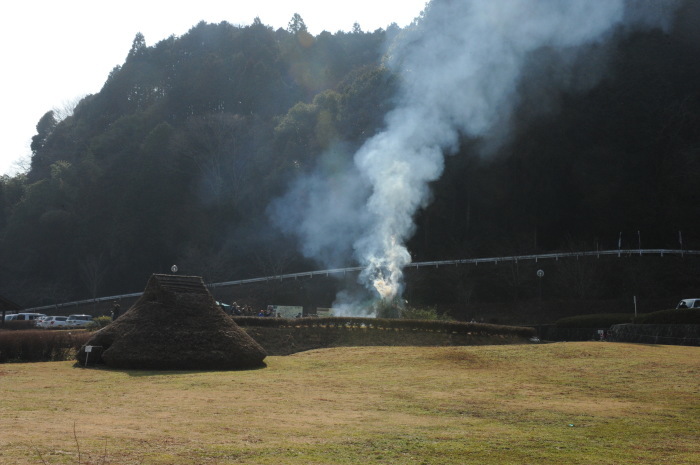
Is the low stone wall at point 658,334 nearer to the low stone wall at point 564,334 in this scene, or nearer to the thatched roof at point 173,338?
the low stone wall at point 564,334

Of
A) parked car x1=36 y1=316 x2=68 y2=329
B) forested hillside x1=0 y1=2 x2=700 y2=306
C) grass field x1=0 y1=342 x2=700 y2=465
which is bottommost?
grass field x1=0 y1=342 x2=700 y2=465

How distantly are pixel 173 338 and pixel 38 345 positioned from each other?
531cm

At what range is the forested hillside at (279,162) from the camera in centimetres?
4719

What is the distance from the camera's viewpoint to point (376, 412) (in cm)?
1201

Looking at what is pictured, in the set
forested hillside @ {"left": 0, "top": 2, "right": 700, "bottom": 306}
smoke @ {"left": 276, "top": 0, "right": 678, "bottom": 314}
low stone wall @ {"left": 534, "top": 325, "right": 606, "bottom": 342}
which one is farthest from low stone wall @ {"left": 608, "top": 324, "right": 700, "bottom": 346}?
forested hillside @ {"left": 0, "top": 2, "right": 700, "bottom": 306}

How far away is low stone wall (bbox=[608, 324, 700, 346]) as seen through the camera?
2169cm

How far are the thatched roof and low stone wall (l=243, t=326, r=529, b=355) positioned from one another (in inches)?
213

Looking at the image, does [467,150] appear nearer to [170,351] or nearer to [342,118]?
[342,118]

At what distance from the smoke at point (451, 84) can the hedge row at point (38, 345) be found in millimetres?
20273

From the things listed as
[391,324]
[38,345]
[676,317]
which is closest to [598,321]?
[676,317]

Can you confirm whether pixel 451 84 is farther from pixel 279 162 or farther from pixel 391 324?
pixel 279 162

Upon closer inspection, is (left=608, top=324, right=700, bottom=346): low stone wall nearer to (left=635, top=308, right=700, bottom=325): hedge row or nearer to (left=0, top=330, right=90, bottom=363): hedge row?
(left=635, top=308, right=700, bottom=325): hedge row

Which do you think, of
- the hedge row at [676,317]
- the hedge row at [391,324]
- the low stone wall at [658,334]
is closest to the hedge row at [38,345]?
the hedge row at [391,324]

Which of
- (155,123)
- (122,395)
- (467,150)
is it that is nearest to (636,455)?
(122,395)
